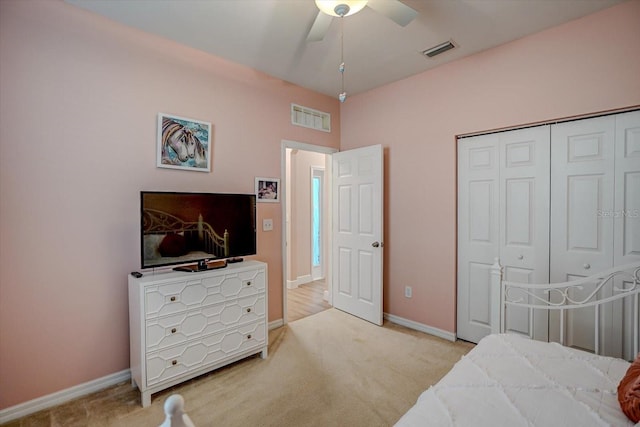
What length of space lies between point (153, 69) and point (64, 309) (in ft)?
6.39

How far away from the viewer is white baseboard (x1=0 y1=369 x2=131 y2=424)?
191 cm

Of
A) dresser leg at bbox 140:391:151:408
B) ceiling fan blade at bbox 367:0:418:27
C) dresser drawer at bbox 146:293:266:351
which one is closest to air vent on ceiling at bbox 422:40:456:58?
ceiling fan blade at bbox 367:0:418:27

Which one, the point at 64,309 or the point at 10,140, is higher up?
the point at 10,140

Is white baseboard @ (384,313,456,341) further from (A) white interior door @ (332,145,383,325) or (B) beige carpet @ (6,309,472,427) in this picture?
(A) white interior door @ (332,145,383,325)

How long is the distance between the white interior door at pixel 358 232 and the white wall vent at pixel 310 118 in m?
0.42

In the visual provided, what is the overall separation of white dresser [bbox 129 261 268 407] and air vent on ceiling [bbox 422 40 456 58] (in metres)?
2.45

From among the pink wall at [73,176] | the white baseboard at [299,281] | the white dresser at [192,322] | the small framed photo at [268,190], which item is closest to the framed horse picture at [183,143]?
the pink wall at [73,176]

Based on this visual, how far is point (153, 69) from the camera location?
2453 millimetres

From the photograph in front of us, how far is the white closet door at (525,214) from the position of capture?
2.47 meters

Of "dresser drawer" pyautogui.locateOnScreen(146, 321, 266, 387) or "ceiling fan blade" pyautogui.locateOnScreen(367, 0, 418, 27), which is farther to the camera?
"dresser drawer" pyautogui.locateOnScreen(146, 321, 266, 387)

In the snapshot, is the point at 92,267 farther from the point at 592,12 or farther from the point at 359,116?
the point at 592,12

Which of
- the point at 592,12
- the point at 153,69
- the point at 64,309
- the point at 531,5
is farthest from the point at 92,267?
the point at 592,12

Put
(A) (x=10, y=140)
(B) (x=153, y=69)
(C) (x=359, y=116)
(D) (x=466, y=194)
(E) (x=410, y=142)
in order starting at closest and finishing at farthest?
(A) (x=10, y=140), (B) (x=153, y=69), (D) (x=466, y=194), (E) (x=410, y=142), (C) (x=359, y=116)

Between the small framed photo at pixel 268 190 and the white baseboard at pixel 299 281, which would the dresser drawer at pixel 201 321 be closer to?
the small framed photo at pixel 268 190
